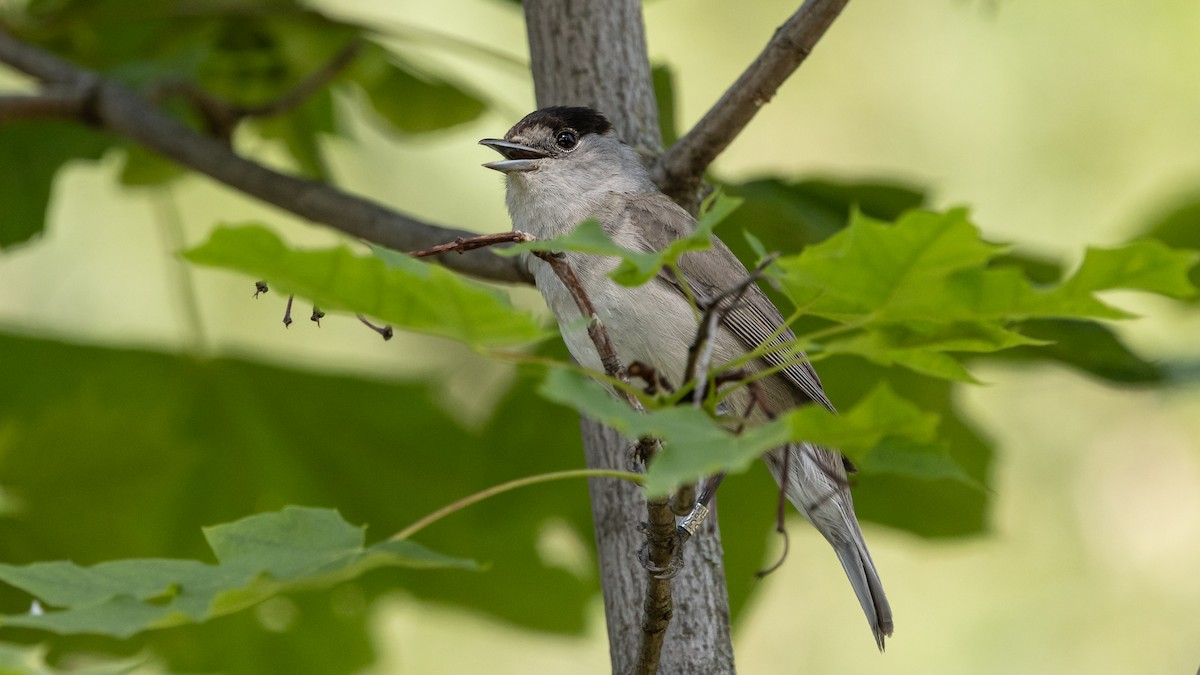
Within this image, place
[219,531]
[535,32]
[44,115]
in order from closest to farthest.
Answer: [219,531], [535,32], [44,115]

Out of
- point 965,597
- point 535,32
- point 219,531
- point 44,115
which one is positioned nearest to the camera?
point 219,531

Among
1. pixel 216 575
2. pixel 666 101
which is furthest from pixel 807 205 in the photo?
pixel 216 575

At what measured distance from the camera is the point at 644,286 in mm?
2891

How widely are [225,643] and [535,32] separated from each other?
2.00 metres

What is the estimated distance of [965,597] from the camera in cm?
718

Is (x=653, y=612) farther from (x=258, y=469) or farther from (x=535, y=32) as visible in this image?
(x=258, y=469)

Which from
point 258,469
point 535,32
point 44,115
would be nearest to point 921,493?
point 535,32

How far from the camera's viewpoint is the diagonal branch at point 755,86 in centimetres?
254

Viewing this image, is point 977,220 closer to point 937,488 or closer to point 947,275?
point 937,488

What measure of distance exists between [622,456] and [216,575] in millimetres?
1170

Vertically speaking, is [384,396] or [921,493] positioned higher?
[384,396]

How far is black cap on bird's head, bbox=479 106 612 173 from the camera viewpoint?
122 inches

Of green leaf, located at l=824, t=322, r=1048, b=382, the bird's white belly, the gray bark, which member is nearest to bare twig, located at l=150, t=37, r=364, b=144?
the bird's white belly

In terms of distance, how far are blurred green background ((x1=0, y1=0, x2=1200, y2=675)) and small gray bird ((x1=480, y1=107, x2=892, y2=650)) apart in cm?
311
